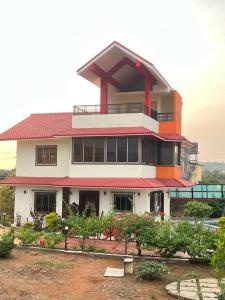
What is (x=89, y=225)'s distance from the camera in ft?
56.2

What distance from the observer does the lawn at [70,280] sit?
11266 millimetres

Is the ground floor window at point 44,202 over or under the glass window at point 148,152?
under

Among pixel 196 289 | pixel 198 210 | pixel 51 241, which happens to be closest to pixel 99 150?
Answer: pixel 51 241

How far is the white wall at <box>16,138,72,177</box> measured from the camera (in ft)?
86.4

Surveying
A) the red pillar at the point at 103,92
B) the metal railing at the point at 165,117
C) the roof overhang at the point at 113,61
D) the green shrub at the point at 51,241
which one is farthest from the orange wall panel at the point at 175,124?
the green shrub at the point at 51,241

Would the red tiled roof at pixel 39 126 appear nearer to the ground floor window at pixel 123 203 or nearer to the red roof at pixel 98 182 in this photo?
the red roof at pixel 98 182

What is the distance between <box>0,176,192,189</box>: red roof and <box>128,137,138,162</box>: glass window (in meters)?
1.26

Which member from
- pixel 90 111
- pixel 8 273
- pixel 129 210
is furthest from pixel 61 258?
pixel 90 111

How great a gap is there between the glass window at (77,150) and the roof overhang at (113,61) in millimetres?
4676

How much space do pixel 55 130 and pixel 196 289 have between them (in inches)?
680

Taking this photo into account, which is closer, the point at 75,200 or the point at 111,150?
the point at 111,150

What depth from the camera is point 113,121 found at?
25.1 meters

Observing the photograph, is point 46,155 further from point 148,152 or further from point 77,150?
point 148,152

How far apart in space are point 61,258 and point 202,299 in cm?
664
